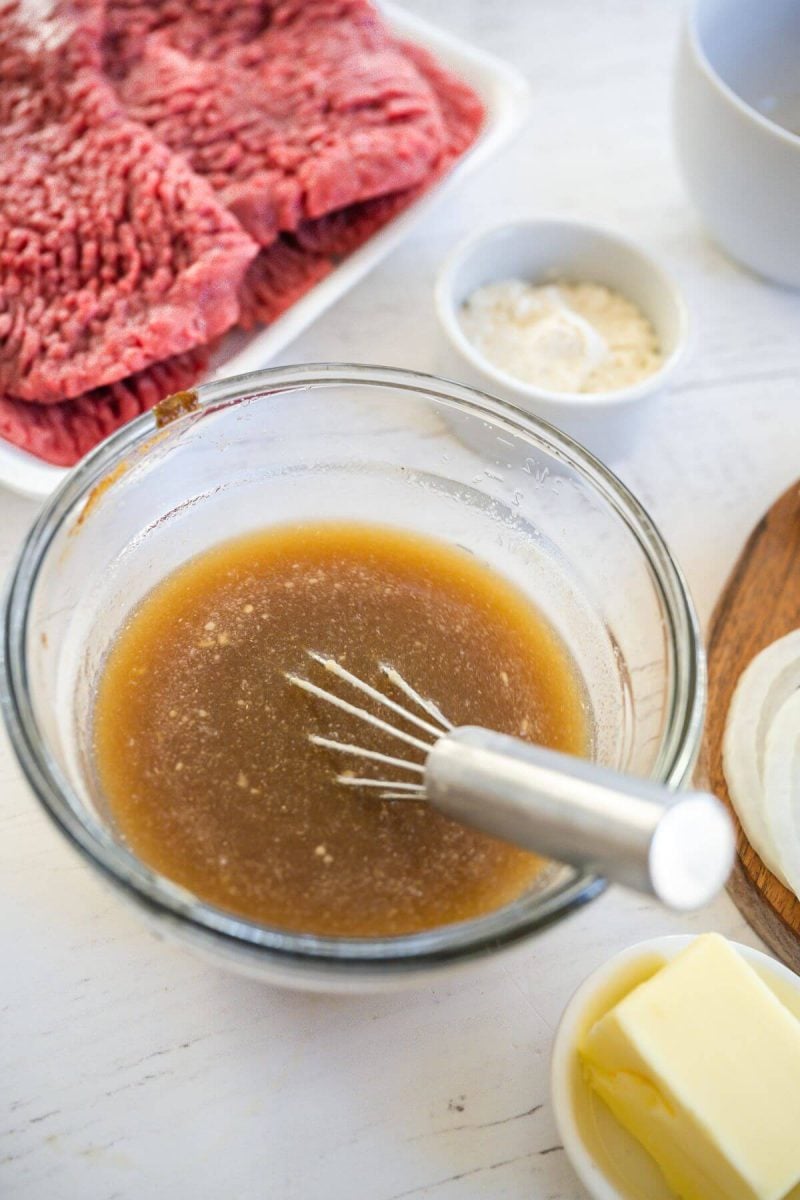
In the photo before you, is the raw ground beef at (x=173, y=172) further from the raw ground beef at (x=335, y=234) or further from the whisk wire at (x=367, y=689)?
the whisk wire at (x=367, y=689)

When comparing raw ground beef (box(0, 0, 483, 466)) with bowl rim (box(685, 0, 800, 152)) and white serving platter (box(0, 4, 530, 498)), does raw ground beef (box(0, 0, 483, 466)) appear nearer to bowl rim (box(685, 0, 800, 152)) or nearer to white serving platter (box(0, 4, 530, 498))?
white serving platter (box(0, 4, 530, 498))

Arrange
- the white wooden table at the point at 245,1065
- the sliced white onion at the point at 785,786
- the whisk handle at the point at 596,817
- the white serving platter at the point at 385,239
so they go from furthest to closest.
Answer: the white serving platter at the point at 385,239, the sliced white onion at the point at 785,786, the white wooden table at the point at 245,1065, the whisk handle at the point at 596,817

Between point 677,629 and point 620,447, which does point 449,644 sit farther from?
point 620,447

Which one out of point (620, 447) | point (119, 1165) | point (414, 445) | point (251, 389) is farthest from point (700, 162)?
point (119, 1165)

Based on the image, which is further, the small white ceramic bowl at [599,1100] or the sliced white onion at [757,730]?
the sliced white onion at [757,730]

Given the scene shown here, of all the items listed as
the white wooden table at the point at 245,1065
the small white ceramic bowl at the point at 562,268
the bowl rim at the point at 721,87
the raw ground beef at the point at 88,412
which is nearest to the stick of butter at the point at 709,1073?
the white wooden table at the point at 245,1065

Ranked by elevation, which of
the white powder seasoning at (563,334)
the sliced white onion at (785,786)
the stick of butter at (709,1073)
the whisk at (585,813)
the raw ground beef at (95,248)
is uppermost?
the raw ground beef at (95,248)

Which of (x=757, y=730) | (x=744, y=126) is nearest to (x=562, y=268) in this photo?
(x=744, y=126)

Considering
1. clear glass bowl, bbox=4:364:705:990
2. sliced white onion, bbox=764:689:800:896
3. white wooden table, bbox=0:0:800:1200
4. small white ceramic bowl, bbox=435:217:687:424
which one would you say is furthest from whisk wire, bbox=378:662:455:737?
small white ceramic bowl, bbox=435:217:687:424

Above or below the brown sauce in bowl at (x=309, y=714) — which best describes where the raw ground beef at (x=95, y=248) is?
above
